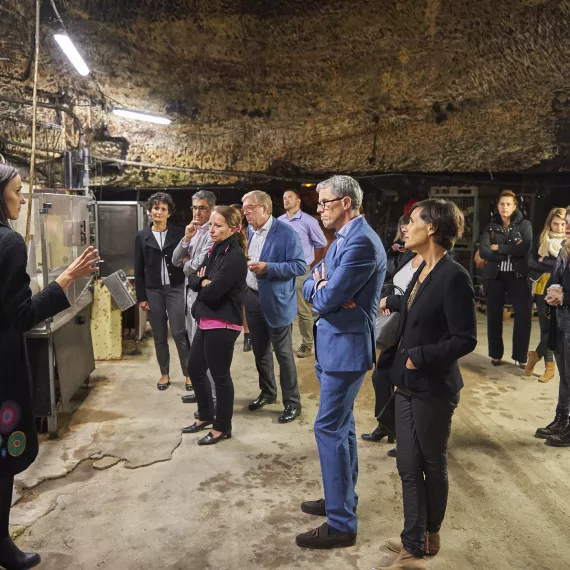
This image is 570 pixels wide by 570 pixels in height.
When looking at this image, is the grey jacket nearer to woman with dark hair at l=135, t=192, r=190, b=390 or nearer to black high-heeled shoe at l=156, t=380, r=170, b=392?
woman with dark hair at l=135, t=192, r=190, b=390

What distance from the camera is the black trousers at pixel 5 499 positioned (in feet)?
7.71

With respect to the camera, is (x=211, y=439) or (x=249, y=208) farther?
(x=249, y=208)

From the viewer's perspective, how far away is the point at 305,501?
313 cm

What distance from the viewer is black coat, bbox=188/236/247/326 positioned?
3596 mm

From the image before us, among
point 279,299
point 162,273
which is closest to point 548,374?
point 279,299

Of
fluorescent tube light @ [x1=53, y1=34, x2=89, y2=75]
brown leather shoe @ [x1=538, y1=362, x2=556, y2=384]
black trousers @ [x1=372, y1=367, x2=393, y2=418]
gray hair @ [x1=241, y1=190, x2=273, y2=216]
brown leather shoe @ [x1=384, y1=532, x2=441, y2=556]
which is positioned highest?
fluorescent tube light @ [x1=53, y1=34, x2=89, y2=75]

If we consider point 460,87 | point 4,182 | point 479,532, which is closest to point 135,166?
point 460,87

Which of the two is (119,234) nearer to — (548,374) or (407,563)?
(548,374)

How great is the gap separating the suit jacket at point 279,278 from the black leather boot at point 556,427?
2.22 meters

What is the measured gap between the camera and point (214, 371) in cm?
373

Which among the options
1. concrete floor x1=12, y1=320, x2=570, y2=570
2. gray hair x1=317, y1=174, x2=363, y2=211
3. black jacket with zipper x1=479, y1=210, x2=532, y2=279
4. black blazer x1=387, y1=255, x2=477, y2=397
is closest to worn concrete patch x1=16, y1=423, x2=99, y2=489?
concrete floor x1=12, y1=320, x2=570, y2=570

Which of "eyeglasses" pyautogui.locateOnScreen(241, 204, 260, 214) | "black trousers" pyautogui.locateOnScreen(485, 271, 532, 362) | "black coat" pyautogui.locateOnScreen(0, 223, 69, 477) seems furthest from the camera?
"black trousers" pyautogui.locateOnScreen(485, 271, 532, 362)

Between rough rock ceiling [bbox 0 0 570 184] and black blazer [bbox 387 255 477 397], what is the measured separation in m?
7.17

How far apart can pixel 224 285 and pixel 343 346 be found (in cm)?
127
